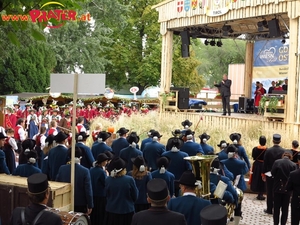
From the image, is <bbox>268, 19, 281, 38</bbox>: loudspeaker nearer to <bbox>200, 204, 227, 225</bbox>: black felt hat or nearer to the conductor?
the conductor

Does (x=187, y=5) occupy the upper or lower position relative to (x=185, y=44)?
upper

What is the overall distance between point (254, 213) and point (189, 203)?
576 cm

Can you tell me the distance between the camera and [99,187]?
7.85 metres

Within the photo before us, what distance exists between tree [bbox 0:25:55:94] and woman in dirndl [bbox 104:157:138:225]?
2862cm

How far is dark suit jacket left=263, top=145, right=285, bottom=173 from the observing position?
392 inches

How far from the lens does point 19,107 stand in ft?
72.7

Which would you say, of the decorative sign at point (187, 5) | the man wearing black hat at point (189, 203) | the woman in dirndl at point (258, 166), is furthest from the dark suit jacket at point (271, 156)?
the decorative sign at point (187, 5)

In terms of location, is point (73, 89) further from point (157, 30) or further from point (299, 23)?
point (157, 30)

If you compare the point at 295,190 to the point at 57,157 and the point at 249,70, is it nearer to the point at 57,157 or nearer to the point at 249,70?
the point at 57,157

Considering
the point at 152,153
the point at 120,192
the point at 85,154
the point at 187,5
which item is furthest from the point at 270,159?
the point at 187,5

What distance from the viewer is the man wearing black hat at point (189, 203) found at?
17.1ft

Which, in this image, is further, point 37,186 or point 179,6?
point 179,6

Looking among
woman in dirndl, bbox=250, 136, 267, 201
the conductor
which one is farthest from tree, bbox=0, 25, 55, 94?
woman in dirndl, bbox=250, 136, 267, 201

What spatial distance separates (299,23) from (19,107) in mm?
12810
